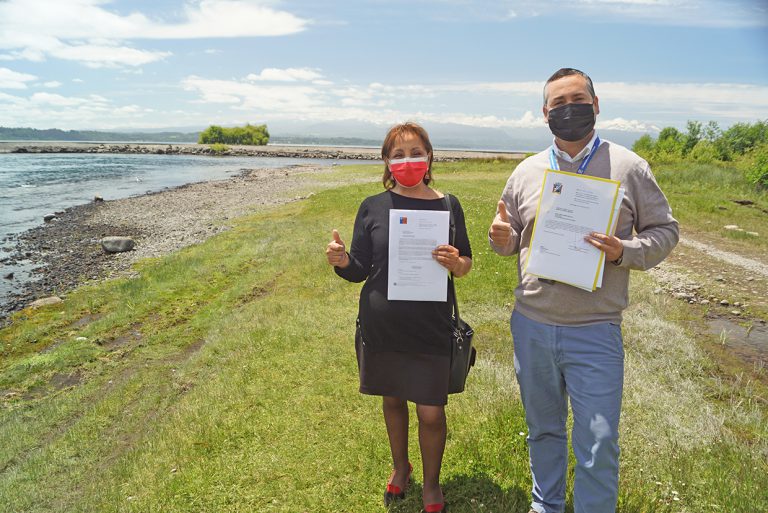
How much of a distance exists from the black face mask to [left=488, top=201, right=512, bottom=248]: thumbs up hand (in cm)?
64

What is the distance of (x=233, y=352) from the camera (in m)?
8.60

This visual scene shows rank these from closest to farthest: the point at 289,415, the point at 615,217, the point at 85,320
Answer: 1. the point at 615,217
2. the point at 289,415
3. the point at 85,320

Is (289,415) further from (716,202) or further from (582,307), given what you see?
(716,202)

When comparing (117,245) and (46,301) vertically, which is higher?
(117,245)

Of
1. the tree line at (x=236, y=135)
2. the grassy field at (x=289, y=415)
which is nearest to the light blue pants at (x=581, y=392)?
the grassy field at (x=289, y=415)

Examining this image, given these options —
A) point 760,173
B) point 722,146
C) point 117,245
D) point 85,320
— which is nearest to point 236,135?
point 722,146

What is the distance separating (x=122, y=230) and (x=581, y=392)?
27838 millimetres

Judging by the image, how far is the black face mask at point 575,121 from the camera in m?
3.23

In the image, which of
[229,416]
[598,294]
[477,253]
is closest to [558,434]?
[598,294]

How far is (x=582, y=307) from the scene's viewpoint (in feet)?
10.4

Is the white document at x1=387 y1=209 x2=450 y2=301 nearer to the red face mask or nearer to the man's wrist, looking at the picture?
the red face mask

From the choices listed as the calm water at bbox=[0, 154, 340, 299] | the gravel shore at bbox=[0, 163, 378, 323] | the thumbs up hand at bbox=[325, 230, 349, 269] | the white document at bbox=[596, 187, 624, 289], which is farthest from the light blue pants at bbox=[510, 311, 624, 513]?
the calm water at bbox=[0, 154, 340, 299]

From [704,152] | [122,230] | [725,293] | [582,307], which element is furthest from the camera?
[704,152]

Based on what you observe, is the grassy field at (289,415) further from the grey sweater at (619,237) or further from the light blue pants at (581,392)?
the grey sweater at (619,237)
